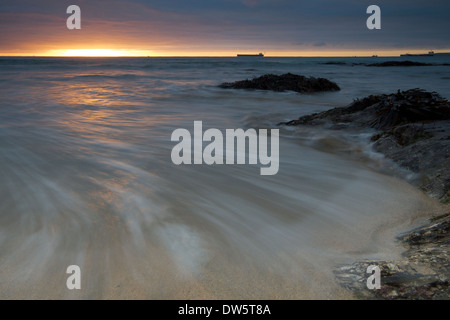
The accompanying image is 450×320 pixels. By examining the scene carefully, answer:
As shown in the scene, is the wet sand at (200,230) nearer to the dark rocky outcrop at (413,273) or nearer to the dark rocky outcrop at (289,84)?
the dark rocky outcrop at (413,273)

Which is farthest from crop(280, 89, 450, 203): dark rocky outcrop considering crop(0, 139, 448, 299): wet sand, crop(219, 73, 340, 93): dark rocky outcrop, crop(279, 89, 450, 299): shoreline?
crop(219, 73, 340, 93): dark rocky outcrop

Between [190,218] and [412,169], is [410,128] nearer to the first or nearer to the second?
[412,169]

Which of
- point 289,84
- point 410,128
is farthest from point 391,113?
point 289,84

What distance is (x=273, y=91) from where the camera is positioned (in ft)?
40.2

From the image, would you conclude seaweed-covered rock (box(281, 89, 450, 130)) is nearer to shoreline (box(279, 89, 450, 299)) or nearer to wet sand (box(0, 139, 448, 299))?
shoreline (box(279, 89, 450, 299))

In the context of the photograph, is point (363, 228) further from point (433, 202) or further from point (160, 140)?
point (160, 140)

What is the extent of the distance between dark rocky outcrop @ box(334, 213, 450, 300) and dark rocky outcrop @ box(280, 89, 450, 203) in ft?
3.10

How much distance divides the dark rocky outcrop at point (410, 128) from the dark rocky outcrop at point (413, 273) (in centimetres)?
94

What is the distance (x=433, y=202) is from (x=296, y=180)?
1231 mm

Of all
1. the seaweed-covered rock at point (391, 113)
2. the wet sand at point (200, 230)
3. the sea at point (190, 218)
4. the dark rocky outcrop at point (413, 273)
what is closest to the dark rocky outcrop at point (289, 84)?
the seaweed-covered rock at point (391, 113)

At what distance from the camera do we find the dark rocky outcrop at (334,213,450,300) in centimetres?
147

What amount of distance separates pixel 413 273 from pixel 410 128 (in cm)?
300
